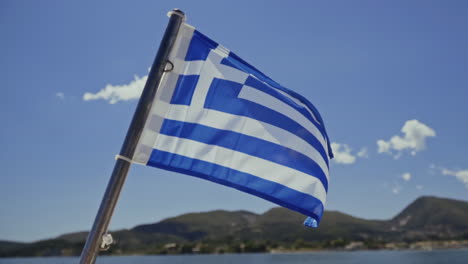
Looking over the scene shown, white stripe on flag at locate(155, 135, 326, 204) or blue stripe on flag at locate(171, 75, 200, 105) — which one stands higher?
blue stripe on flag at locate(171, 75, 200, 105)

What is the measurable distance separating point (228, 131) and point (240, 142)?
15 cm

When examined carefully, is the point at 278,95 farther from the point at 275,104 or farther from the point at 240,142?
the point at 240,142

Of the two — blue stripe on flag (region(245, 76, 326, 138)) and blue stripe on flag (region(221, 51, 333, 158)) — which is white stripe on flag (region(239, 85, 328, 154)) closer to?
blue stripe on flag (region(245, 76, 326, 138))

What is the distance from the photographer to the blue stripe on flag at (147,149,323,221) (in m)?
3.60

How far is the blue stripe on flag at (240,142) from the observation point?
369cm

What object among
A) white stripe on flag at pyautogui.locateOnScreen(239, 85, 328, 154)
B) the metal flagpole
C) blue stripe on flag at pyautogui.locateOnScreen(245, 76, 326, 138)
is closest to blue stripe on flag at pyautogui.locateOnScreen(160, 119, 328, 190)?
white stripe on flag at pyautogui.locateOnScreen(239, 85, 328, 154)

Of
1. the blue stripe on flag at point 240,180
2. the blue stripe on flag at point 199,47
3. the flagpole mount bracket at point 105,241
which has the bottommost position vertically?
the flagpole mount bracket at point 105,241

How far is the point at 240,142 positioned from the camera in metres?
3.81

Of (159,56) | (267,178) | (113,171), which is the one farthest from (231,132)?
(113,171)

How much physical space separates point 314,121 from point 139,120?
2.20 m

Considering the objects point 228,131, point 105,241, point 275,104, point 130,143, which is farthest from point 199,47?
point 105,241

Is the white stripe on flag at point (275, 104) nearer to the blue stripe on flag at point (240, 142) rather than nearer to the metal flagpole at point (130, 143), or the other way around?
the blue stripe on flag at point (240, 142)

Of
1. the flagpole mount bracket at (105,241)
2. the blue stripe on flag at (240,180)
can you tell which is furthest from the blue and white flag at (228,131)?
the flagpole mount bracket at (105,241)

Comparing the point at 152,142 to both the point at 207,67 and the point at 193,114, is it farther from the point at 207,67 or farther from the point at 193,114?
the point at 207,67
